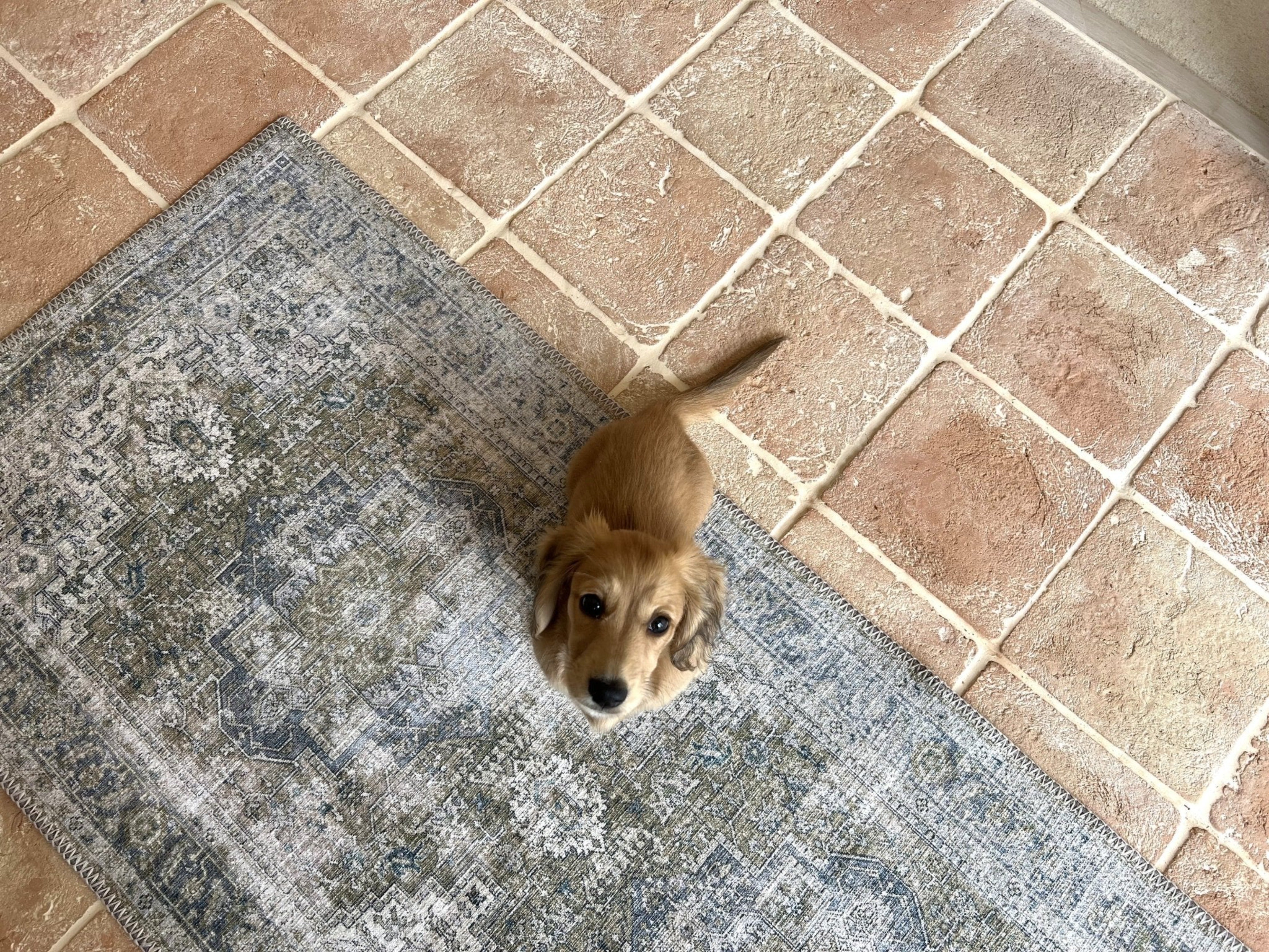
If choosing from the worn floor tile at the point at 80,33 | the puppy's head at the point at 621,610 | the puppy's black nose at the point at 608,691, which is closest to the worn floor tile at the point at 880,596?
the puppy's head at the point at 621,610

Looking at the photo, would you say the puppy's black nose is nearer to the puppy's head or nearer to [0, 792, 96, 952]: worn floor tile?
the puppy's head

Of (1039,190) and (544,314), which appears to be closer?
(544,314)

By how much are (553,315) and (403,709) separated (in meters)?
1.14

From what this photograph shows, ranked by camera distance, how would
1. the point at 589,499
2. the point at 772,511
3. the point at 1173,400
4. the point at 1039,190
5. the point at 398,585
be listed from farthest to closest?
the point at 1039,190 → the point at 1173,400 → the point at 772,511 → the point at 398,585 → the point at 589,499

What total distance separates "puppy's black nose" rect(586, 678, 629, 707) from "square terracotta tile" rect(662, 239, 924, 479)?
3.13 ft

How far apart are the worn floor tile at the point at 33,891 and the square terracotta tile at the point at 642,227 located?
6.22ft

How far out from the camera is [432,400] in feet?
7.68

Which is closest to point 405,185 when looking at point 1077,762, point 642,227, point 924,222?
point 642,227

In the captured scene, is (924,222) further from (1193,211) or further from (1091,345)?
(1193,211)

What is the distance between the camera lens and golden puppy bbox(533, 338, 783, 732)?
167 cm

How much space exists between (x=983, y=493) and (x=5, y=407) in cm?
261

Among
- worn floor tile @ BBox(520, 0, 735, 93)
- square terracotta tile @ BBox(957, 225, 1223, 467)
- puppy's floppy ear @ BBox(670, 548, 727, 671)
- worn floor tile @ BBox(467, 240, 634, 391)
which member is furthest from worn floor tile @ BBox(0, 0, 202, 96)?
square terracotta tile @ BBox(957, 225, 1223, 467)

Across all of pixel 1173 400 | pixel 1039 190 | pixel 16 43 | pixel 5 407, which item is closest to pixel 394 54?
pixel 16 43

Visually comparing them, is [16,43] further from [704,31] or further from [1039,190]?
[1039,190]
